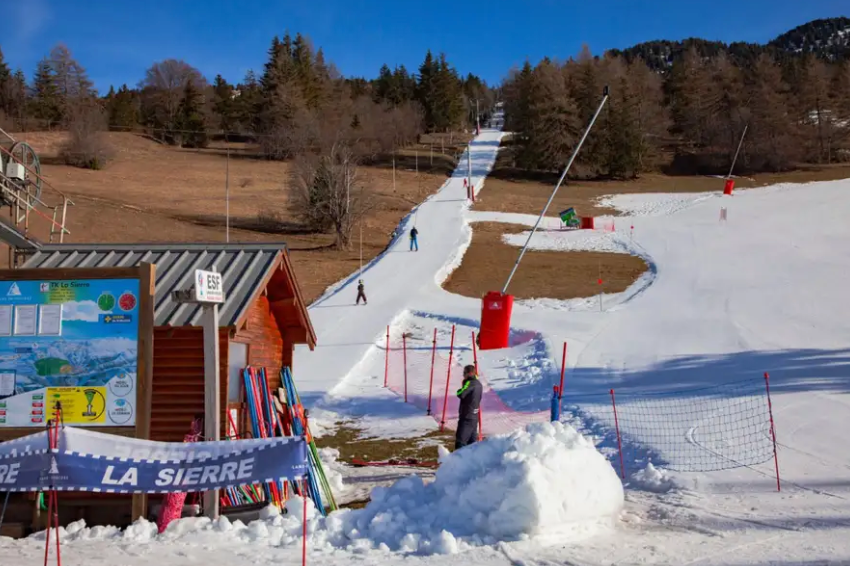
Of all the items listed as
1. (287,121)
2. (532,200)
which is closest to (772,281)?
(532,200)

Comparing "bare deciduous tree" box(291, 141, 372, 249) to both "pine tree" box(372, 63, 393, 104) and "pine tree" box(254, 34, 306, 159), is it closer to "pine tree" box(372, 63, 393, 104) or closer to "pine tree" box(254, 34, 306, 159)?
"pine tree" box(254, 34, 306, 159)

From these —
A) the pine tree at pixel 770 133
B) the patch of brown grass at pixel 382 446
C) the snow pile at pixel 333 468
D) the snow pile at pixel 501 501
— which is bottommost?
the patch of brown grass at pixel 382 446

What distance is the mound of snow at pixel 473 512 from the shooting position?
23.6ft

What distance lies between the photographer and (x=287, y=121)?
8512 centimetres

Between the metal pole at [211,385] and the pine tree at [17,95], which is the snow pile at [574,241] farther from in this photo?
the pine tree at [17,95]

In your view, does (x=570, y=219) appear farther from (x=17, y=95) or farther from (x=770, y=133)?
(x=17, y=95)

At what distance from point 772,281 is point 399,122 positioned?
7282 cm

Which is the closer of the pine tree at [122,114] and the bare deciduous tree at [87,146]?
the bare deciduous tree at [87,146]

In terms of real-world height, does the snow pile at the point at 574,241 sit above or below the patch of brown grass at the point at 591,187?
below

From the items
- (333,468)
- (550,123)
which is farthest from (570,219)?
(333,468)

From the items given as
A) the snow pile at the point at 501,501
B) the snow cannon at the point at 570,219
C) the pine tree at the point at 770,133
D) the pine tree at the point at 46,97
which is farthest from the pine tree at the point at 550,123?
the snow pile at the point at 501,501

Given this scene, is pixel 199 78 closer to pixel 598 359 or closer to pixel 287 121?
pixel 287 121

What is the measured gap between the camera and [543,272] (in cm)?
3322

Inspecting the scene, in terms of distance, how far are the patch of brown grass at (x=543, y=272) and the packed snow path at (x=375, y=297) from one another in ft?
4.12
